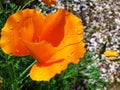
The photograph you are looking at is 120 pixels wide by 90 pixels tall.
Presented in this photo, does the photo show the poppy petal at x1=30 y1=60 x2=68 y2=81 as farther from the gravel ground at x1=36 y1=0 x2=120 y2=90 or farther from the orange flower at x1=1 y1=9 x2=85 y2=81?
the gravel ground at x1=36 y1=0 x2=120 y2=90

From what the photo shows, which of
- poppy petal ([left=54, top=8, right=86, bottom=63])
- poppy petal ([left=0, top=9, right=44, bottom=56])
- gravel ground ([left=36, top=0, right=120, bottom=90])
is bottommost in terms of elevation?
gravel ground ([left=36, top=0, right=120, bottom=90])

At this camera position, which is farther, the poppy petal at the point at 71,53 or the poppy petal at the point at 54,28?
the poppy petal at the point at 54,28

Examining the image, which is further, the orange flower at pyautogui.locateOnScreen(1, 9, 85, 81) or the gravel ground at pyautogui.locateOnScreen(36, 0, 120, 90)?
the gravel ground at pyautogui.locateOnScreen(36, 0, 120, 90)

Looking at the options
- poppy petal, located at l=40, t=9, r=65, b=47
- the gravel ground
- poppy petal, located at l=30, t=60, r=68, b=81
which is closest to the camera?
poppy petal, located at l=30, t=60, r=68, b=81

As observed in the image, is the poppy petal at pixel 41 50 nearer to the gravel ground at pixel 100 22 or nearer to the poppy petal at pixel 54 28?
the poppy petal at pixel 54 28

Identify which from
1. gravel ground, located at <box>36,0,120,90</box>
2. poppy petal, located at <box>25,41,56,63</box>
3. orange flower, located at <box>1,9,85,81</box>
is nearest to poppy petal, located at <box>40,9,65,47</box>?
orange flower, located at <box>1,9,85,81</box>

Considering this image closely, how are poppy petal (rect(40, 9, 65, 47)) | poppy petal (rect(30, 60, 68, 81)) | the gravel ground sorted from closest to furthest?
poppy petal (rect(30, 60, 68, 81)) → poppy petal (rect(40, 9, 65, 47)) → the gravel ground

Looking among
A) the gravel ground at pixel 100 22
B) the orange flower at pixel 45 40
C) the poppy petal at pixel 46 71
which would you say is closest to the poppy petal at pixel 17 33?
the orange flower at pixel 45 40

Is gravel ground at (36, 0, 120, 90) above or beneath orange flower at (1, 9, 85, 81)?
beneath

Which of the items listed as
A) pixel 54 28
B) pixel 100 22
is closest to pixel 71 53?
pixel 54 28
